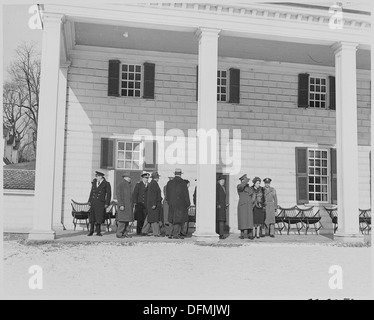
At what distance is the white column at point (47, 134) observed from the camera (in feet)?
38.8

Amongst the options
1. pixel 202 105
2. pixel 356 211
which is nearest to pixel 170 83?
pixel 202 105

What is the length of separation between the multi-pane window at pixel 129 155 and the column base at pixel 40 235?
4.85 m

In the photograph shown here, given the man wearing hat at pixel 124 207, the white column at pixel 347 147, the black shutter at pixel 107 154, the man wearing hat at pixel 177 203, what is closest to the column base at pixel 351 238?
the white column at pixel 347 147

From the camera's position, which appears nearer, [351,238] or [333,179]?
[351,238]

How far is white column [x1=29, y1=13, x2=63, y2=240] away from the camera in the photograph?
38.8 ft

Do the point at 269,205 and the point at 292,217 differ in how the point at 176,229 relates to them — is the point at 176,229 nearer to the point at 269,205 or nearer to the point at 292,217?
the point at 269,205

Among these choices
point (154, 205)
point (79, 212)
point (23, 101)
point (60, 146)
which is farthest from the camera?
point (23, 101)

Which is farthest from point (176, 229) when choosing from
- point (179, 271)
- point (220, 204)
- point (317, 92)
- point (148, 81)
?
point (317, 92)

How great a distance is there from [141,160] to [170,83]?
2.62 metres

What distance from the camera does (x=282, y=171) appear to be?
17.3 meters

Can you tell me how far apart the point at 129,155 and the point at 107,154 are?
0.74 meters

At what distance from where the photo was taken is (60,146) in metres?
15.8

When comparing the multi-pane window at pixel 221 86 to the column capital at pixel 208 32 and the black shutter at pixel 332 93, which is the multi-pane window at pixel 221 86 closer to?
the black shutter at pixel 332 93
